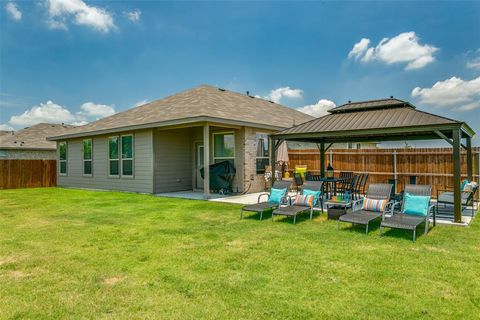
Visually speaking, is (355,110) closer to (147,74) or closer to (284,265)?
(284,265)

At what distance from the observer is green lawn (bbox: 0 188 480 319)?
10.7 ft

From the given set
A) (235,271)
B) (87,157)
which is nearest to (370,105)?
(235,271)

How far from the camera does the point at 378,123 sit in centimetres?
847

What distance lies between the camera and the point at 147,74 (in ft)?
62.8

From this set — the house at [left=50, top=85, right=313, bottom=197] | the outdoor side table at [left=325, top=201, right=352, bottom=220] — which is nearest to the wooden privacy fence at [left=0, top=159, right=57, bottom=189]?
the house at [left=50, top=85, right=313, bottom=197]

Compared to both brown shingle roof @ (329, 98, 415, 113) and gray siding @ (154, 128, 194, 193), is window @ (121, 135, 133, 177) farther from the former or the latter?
brown shingle roof @ (329, 98, 415, 113)

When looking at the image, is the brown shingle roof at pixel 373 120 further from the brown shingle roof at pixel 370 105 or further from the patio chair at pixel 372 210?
the patio chair at pixel 372 210

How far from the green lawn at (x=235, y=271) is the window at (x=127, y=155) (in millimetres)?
7108

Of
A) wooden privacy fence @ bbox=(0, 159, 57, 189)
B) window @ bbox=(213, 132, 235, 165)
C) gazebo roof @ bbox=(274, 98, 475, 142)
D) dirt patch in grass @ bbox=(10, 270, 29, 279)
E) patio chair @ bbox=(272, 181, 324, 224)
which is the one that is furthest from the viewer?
wooden privacy fence @ bbox=(0, 159, 57, 189)

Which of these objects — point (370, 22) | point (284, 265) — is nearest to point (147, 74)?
point (370, 22)

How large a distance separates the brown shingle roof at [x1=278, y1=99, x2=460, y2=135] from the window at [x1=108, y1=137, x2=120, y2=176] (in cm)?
897

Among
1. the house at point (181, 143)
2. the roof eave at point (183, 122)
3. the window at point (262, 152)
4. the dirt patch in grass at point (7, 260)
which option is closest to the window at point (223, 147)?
the house at point (181, 143)

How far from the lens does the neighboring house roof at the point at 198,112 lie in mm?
11836

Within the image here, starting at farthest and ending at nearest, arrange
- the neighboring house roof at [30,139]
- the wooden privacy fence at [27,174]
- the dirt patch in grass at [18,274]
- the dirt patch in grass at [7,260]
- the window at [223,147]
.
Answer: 1. the neighboring house roof at [30,139]
2. the wooden privacy fence at [27,174]
3. the window at [223,147]
4. the dirt patch in grass at [7,260]
5. the dirt patch in grass at [18,274]
